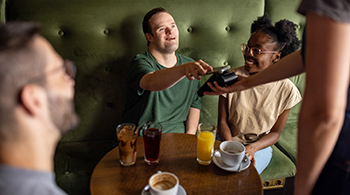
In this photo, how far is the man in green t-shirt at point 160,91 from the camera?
154cm

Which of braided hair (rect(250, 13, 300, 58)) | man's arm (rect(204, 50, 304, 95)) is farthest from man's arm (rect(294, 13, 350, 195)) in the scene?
braided hair (rect(250, 13, 300, 58))

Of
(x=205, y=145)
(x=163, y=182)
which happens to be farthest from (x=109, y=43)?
(x=163, y=182)

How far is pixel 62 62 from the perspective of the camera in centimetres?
62

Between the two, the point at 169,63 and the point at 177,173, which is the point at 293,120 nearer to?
the point at 169,63

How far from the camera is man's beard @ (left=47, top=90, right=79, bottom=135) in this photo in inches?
22.1

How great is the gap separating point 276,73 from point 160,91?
0.75 meters

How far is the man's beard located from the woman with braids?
111 cm

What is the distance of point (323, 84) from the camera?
1.95 feet

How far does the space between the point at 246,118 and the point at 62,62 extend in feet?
3.97

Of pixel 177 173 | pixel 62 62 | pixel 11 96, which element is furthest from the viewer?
pixel 177 173

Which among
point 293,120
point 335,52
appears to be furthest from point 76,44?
point 293,120

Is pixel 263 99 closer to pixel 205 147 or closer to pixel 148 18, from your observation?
pixel 205 147

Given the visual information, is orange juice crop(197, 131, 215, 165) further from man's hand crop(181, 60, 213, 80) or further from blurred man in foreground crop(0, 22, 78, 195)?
blurred man in foreground crop(0, 22, 78, 195)

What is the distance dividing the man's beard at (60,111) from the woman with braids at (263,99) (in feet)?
3.63
